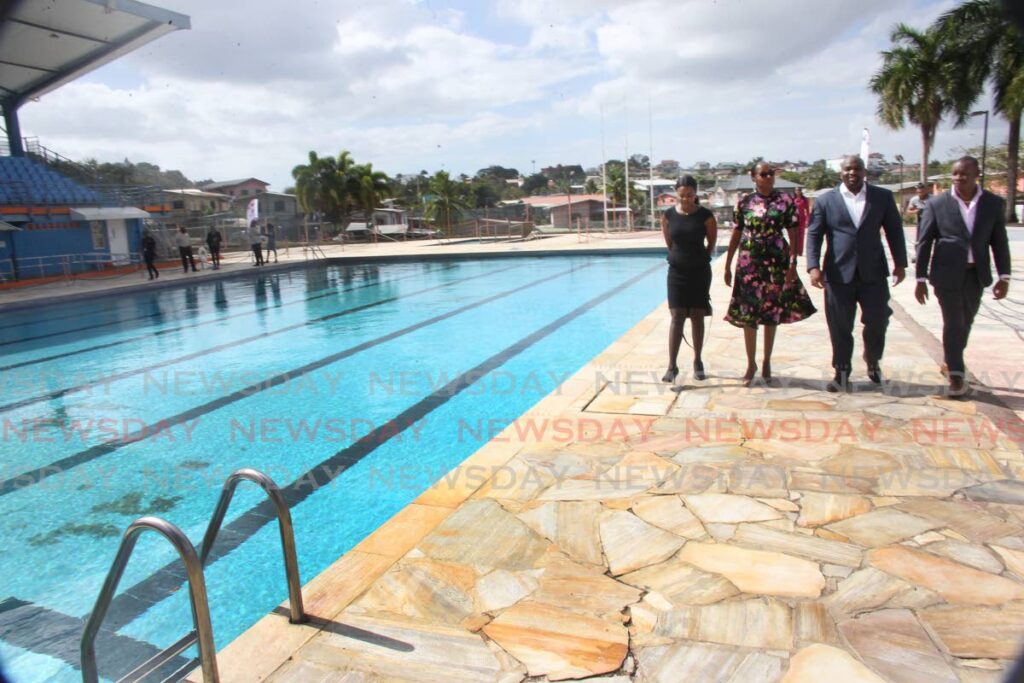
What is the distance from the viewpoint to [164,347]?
1048 cm

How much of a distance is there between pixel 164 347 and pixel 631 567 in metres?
9.50

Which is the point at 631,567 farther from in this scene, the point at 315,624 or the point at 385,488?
the point at 385,488

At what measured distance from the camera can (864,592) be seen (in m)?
2.61

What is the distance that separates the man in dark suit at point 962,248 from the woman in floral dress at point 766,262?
2.76 ft

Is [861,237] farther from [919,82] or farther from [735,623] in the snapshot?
[919,82]

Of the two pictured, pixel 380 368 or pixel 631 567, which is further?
pixel 380 368

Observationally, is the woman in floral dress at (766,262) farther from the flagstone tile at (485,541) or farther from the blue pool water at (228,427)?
the flagstone tile at (485,541)

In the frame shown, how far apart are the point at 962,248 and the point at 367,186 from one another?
162 feet

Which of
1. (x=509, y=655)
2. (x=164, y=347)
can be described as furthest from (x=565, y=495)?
(x=164, y=347)

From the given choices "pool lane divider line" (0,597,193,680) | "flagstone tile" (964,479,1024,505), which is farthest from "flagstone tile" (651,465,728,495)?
"pool lane divider line" (0,597,193,680)

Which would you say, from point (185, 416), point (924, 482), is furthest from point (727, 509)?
point (185, 416)

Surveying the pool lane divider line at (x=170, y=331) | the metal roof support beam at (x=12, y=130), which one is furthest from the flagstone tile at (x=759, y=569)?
the metal roof support beam at (x=12, y=130)

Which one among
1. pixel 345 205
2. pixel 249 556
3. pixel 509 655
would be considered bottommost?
pixel 249 556

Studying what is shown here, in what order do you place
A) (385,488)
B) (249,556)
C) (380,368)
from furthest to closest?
(380,368), (385,488), (249,556)
